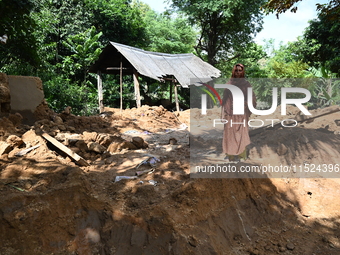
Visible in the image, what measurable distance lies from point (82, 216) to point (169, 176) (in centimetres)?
167

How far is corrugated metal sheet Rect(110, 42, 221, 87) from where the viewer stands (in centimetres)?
1287

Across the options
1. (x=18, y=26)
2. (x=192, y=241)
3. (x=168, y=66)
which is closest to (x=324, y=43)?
(x=168, y=66)

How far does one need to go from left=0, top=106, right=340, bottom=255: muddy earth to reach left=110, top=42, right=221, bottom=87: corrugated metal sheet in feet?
23.8

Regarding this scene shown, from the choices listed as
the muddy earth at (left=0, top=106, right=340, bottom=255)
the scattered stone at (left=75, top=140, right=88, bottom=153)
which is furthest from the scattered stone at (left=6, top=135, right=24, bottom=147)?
the scattered stone at (left=75, top=140, right=88, bottom=153)

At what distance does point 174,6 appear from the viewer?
22.4m

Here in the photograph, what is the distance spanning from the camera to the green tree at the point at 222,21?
20203mm

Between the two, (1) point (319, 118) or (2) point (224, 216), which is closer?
(2) point (224, 216)

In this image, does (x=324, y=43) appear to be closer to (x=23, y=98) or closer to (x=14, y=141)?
(x=23, y=98)

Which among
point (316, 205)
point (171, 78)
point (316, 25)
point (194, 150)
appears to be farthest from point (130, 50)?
point (316, 205)

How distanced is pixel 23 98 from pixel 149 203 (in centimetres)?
503

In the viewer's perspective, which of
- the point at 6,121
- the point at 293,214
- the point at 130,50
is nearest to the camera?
the point at 293,214

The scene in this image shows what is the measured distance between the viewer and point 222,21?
22.5 m

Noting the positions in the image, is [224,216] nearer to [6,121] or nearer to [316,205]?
[316,205]

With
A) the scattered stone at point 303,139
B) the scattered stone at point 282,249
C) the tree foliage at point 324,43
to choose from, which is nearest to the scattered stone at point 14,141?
the scattered stone at point 282,249
